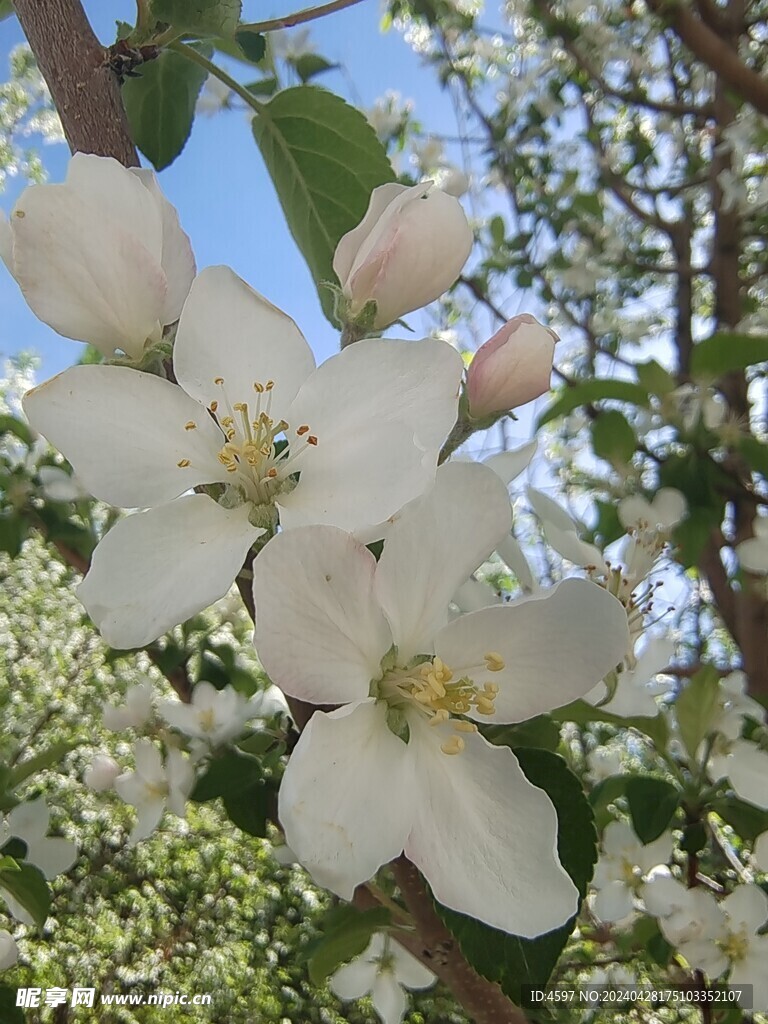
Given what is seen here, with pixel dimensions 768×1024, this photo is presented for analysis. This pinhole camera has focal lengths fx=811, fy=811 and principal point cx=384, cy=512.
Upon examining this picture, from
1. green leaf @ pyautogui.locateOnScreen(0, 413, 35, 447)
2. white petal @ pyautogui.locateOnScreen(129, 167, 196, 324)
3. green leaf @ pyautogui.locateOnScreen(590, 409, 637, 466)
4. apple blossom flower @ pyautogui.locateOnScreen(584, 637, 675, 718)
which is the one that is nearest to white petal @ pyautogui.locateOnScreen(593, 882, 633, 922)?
apple blossom flower @ pyautogui.locateOnScreen(584, 637, 675, 718)

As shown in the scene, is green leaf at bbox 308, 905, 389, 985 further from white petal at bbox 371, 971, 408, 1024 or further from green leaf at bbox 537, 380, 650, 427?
green leaf at bbox 537, 380, 650, 427

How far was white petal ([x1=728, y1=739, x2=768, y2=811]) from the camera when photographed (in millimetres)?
576

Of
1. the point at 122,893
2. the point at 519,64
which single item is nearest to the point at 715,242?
the point at 519,64

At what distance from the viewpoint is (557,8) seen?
5.87 feet

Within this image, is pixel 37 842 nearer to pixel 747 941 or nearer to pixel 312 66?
pixel 747 941

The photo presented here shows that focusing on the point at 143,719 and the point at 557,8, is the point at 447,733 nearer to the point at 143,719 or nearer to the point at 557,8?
the point at 143,719

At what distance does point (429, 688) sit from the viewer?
300mm

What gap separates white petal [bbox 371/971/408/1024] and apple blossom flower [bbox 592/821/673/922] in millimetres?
193

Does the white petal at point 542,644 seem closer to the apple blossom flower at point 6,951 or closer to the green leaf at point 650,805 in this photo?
the green leaf at point 650,805

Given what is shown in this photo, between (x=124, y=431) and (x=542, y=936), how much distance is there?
0.83ft

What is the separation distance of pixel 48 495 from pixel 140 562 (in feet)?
2.27

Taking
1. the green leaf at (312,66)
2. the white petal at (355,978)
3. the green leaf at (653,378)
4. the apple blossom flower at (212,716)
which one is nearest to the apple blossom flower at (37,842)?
the apple blossom flower at (212,716)

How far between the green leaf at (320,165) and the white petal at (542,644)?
266mm

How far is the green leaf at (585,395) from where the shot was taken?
2.89ft
